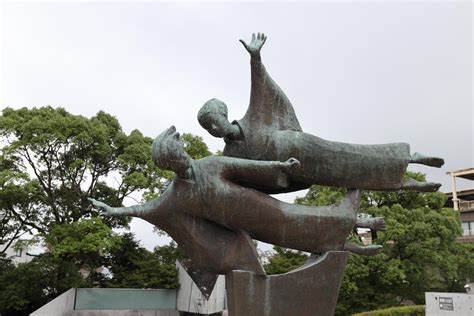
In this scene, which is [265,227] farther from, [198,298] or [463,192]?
[463,192]

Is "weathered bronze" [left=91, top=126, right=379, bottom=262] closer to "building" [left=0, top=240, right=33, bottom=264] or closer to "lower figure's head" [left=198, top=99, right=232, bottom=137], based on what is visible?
"lower figure's head" [left=198, top=99, right=232, bottom=137]

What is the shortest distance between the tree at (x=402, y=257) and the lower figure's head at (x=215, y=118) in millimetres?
12236

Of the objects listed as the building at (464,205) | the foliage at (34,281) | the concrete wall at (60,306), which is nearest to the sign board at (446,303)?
the foliage at (34,281)

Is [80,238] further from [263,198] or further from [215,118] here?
[263,198]

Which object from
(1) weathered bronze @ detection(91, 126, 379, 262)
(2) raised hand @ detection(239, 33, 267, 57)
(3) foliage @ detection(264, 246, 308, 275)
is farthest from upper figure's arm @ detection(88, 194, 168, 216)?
(3) foliage @ detection(264, 246, 308, 275)

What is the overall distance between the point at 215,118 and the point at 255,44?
A: 1.10 meters

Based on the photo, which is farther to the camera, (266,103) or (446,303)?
(446,303)

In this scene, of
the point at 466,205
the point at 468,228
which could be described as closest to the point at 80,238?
the point at 468,228

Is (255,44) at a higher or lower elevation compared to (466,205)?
lower

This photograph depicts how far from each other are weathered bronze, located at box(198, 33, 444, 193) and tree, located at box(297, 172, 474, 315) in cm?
1132

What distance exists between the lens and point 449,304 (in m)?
16.1

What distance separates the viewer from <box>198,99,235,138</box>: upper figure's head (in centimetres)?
589

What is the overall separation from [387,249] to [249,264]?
13259 millimetres

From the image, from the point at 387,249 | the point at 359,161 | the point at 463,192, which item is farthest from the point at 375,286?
the point at 463,192
